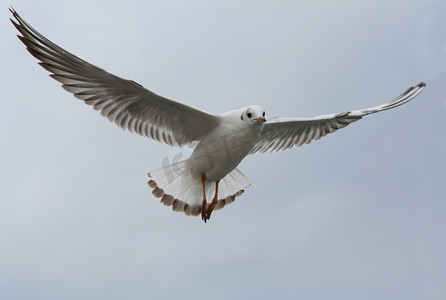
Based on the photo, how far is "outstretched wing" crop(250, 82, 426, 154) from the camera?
8725mm

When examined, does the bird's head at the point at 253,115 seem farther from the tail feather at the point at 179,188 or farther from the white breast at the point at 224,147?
the tail feather at the point at 179,188

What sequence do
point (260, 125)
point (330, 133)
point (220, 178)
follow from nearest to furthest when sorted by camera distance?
1. point (260, 125)
2. point (220, 178)
3. point (330, 133)

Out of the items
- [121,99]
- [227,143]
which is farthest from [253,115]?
[121,99]

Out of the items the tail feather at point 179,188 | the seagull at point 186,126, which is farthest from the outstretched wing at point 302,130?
the tail feather at point 179,188

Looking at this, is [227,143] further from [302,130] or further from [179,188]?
[302,130]

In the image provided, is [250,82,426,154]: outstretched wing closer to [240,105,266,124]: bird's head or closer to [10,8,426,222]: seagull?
[10,8,426,222]: seagull

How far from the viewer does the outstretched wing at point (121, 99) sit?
23.0 ft

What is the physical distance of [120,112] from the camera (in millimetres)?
7633

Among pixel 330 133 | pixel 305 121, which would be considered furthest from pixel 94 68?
pixel 330 133

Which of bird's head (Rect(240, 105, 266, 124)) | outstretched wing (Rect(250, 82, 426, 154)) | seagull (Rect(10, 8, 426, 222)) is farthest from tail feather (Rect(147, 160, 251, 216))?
bird's head (Rect(240, 105, 266, 124))

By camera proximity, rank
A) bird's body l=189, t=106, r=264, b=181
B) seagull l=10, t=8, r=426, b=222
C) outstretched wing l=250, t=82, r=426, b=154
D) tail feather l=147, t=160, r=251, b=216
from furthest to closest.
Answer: outstretched wing l=250, t=82, r=426, b=154
tail feather l=147, t=160, r=251, b=216
bird's body l=189, t=106, r=264, b=181
seagull l=10, t=8, r=426, b=222

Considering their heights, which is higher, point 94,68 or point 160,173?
point 94,68

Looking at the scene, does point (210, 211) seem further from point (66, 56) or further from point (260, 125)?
point (66, 56)

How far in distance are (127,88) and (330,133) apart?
3.04 m
